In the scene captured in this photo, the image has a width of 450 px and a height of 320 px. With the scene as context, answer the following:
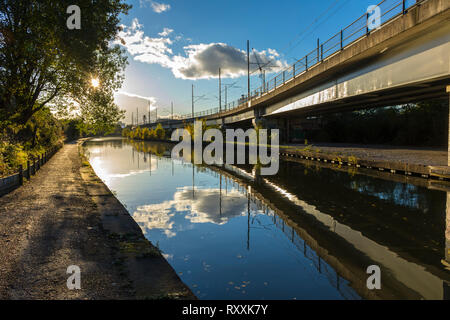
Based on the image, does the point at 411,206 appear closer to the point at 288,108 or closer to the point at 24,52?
the point at 24,52

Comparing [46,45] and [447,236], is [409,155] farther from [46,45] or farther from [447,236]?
[46,45]

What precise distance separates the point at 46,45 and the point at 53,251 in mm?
11107

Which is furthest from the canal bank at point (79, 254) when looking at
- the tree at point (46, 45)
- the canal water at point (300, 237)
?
the tree at point (46, 45)

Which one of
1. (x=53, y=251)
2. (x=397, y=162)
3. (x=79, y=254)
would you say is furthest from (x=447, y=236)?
(x=397, y=162)

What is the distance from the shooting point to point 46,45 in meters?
12.9

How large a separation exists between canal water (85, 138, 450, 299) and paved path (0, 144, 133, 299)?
1313 mm

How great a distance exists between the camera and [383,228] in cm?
771

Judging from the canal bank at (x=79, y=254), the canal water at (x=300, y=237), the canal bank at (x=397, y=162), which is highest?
the canal bank at (x=397, y=162)

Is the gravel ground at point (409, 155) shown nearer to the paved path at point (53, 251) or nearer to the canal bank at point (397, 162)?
the canal bank at point (397, 162)

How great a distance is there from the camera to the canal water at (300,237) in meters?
4.89

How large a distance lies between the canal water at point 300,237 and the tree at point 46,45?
732cm

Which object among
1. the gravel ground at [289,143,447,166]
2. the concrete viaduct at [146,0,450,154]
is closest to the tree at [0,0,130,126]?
the concrete viaduct at [146,0,450,154]

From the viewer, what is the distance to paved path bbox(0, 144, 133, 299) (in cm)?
414
